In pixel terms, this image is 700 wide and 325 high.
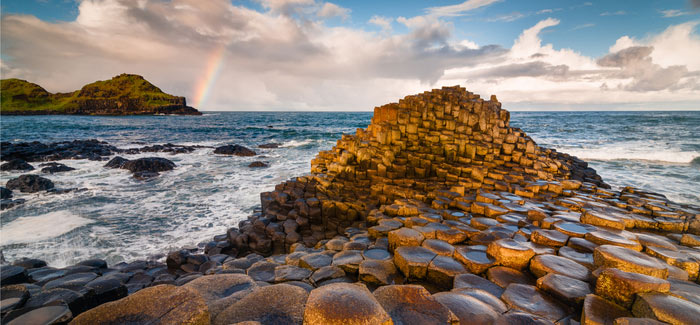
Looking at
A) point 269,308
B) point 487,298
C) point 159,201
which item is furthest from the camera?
point 159,201

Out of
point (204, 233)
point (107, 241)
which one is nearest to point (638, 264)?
point (204, 233)

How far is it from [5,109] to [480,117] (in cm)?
14402

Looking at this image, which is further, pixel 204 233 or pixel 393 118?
pixel 393 118

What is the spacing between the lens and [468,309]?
2607 millimetres

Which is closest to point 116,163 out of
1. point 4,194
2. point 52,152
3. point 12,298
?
point 4,194

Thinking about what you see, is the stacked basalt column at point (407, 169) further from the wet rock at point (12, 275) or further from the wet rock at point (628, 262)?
the wet rock at point (628, 262)

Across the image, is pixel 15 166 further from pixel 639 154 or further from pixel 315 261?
pixel 639 154

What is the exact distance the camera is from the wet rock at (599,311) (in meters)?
2.39

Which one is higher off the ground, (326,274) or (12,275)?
(326,274)

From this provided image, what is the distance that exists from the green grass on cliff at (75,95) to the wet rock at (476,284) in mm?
128275

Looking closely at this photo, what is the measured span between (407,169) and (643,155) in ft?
73.7

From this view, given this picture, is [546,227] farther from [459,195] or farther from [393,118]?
[393,118]

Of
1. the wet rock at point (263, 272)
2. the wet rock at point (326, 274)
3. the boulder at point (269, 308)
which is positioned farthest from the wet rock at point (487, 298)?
the wet rock at point (263, 272)

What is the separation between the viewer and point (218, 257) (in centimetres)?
707
